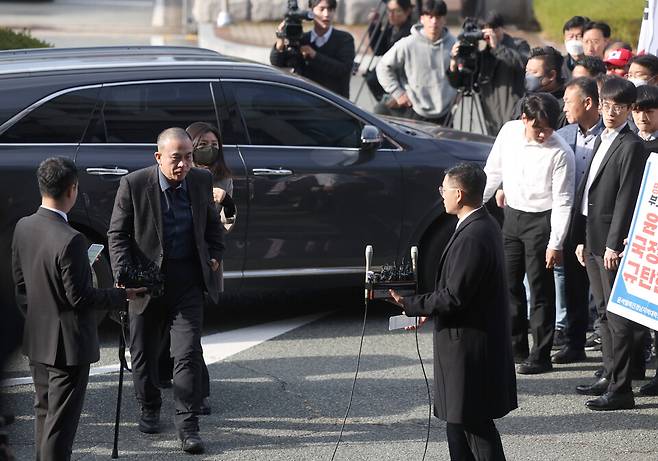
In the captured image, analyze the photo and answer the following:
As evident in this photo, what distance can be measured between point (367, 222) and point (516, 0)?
15079mm

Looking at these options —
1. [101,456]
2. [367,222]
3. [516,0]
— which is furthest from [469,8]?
[101,456]

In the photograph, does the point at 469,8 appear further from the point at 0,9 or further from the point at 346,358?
the point at 346,358

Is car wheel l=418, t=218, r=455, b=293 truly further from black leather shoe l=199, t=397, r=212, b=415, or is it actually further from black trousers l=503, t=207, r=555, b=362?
black leather shoe l=199, t=397, r=212, b=415

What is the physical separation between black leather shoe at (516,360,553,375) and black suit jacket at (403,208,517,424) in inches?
88.1

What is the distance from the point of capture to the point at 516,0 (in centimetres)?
2267

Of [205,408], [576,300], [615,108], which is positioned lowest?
[205,408]

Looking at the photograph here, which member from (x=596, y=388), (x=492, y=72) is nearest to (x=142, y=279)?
(x=596, y=388)

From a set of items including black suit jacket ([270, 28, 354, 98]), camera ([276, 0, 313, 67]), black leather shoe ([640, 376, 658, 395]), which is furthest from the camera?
black suit jacket ([270, 28, 354, 98])

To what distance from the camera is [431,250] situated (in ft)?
28.9

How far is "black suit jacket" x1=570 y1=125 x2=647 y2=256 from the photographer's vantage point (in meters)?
6.88

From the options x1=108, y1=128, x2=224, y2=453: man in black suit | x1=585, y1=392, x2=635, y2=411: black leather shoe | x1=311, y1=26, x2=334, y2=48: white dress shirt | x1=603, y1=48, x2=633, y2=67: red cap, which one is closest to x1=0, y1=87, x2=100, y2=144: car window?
x1=108, y1=128, x2=224, y2=453: man in black suit

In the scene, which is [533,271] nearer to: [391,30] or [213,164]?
[213,164]

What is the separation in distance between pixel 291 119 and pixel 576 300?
7.72 feet

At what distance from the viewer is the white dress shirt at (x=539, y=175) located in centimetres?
746
